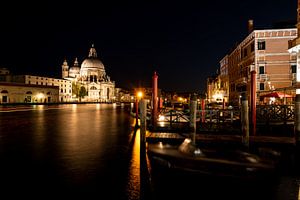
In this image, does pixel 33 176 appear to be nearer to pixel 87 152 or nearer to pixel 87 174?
pixel 87 174

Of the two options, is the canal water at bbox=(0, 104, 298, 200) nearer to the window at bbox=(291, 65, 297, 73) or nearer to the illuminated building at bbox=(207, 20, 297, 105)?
the illuminated building at bbox=(207, 20, 297, 105)

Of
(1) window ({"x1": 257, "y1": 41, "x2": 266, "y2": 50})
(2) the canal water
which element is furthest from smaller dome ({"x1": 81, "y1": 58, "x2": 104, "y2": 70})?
(2) the canal water

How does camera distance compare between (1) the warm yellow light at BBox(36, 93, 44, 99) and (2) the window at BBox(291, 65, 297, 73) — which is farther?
(1) the warm yellow light at BBox(36, 93, 44, 99)

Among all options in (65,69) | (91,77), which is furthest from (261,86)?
(65,69)

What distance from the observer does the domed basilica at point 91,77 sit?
143125 millimetres

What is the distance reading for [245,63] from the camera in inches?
1458

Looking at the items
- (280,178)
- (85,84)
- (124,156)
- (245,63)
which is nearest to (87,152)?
(124,156)

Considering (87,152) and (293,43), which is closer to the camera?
(87,152)

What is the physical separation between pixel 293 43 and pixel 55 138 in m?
20.7

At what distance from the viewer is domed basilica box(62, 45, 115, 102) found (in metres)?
143

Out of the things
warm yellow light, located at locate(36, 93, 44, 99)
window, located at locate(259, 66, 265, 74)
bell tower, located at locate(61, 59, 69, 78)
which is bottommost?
warm yellow light, located at locate(36, 93, 44, 99)

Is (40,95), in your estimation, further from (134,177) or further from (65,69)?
(134,177)

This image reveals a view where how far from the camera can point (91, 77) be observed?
5822 inches

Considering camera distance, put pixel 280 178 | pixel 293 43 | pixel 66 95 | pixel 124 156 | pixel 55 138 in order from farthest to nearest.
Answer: pixel 66 95 → pixel 293 43 → pixel 55 138 → pixel 124 156 → pixel 280 178
